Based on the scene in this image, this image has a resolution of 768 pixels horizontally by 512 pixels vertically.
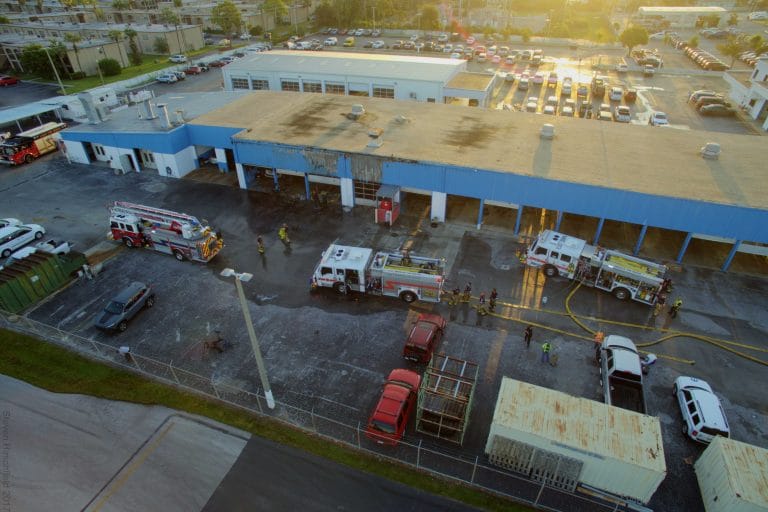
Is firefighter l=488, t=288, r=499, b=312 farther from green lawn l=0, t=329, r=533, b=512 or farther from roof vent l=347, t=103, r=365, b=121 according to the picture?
roof vent l=347, t=103, r=365, b=121

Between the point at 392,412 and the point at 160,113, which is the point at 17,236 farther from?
the point at 392,412

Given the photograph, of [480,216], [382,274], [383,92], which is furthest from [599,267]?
[383,92]

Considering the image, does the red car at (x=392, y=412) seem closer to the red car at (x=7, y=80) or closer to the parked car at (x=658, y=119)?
the parked car at (x=658, y=119)

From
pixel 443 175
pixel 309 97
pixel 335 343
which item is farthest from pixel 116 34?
pixel 335 343

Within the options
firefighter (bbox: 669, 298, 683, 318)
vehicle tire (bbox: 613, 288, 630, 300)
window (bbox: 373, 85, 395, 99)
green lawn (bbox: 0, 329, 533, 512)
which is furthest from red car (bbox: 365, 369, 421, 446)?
window (bbox: 373, 85, 395, 99)

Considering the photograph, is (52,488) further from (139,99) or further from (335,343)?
(139,99)
